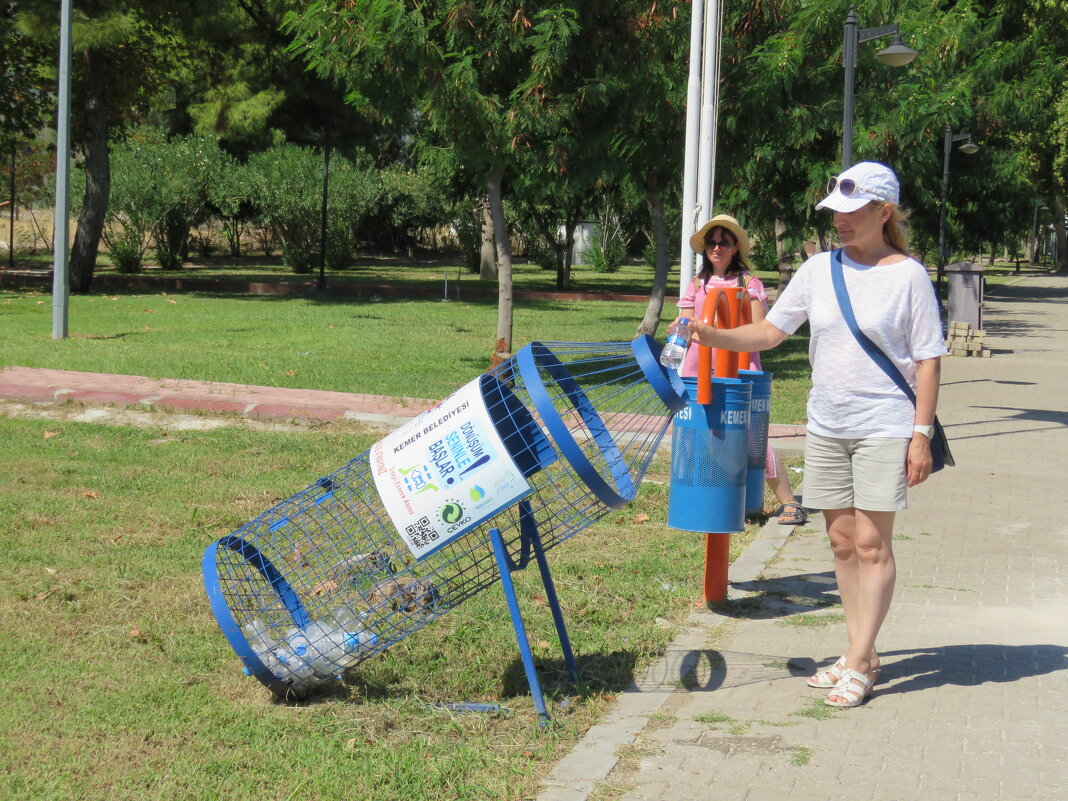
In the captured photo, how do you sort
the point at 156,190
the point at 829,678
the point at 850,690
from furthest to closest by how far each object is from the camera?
the point at 156,190
the point at 829,678
the point at 850,690

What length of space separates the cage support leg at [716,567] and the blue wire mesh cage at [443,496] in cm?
98

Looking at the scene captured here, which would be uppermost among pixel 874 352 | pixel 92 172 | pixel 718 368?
pixel 92 172

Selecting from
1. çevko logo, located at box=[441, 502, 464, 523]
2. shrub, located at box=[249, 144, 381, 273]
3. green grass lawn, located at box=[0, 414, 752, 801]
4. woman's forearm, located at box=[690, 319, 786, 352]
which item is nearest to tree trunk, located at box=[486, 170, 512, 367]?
green grass lawn, located at box=[0, 414, 752, 801]

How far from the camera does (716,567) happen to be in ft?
18.2

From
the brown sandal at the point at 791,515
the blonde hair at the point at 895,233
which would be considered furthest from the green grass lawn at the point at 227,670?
the blonde hair at the point at 895,233

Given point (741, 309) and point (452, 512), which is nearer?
point (452, 512)

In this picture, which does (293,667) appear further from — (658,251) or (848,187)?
(658,251)

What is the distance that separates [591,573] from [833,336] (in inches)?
87.2

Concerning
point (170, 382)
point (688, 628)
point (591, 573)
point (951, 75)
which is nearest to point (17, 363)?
point (170, 382)

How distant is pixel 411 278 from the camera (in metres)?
34.0

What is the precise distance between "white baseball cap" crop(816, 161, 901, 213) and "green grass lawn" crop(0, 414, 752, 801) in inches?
77.4

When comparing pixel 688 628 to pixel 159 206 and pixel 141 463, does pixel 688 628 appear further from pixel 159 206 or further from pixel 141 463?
pixel 159 206

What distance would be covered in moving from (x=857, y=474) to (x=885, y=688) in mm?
913

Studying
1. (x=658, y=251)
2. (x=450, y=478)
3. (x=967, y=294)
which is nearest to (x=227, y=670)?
(x=450, y=478)
